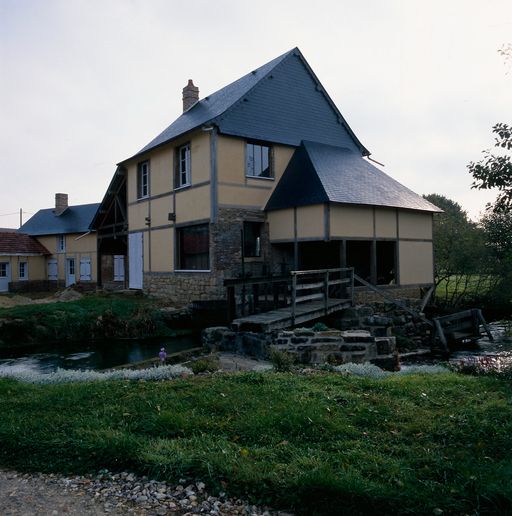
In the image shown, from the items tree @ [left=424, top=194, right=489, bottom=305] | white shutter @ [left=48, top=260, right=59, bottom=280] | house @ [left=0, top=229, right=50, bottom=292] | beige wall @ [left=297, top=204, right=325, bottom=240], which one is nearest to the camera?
beige wall @ [left=297, top=204, right=325, bottom=240]

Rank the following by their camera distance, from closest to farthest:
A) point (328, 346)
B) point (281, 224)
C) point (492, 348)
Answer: point (328, 346) < point (492, 348) < point (281, 224)

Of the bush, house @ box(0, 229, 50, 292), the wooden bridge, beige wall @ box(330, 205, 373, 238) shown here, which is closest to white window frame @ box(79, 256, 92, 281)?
house @ box(0, 229, 50, 292)

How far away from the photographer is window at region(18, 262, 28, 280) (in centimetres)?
2995

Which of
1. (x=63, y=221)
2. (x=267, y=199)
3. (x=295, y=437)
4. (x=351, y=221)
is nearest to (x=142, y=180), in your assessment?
(x=267, y=199)

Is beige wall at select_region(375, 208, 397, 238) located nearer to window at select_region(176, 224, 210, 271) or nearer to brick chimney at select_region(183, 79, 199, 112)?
window at select_region(176, 224, 210, 271)

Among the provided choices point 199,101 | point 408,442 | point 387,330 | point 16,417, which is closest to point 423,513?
point 408,442

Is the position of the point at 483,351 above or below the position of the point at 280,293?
below

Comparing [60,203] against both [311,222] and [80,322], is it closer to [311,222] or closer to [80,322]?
[80,322]

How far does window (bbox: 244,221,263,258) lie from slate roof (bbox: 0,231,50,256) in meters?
18.9

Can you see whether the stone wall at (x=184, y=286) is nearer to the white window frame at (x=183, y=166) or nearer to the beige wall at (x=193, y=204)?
the beige wall at (x=193, y=204)

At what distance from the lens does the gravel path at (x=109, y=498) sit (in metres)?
3.30

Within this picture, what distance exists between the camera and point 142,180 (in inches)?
797

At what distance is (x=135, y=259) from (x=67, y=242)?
1299 centimetres

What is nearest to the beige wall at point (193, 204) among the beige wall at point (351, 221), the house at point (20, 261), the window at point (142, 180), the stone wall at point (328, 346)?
the window at point (142, 180)
